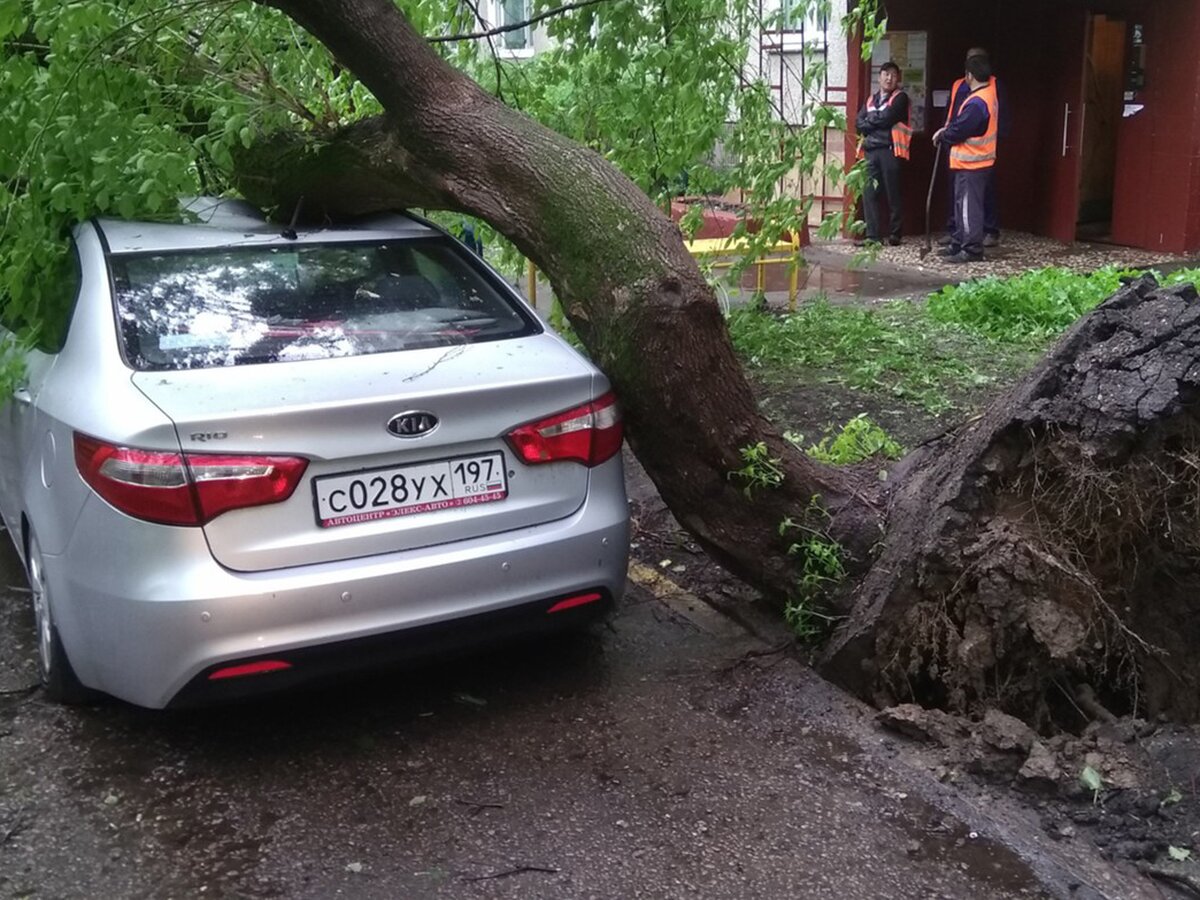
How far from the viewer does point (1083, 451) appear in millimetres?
3826

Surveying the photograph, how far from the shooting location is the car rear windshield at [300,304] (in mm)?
4129

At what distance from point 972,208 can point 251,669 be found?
10738 mm

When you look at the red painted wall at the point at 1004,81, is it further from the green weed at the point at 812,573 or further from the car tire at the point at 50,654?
the car tire at the point at 50,654

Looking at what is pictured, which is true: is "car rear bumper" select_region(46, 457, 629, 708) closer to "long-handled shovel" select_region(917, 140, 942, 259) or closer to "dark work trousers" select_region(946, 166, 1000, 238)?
"long-handled shovel" select_region(917, 140, 942, 259)

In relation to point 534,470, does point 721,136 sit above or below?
above

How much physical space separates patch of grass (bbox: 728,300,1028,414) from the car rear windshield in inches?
88.1

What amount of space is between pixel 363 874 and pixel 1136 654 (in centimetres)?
233

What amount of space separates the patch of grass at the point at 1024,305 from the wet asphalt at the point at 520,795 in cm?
451

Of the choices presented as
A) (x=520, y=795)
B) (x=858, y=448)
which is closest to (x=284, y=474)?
(x=520, y=795)

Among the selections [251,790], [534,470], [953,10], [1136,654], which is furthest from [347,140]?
[953,10]

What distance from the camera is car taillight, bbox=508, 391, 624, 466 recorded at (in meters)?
4.08

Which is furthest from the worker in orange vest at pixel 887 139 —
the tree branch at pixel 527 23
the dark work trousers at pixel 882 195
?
the tree branch at pixel 527 23

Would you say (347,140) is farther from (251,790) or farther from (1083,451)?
(1083,451)

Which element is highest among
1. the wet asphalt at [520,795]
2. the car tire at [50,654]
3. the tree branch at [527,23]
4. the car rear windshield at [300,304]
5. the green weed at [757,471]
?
the tree branch at [527,23]
